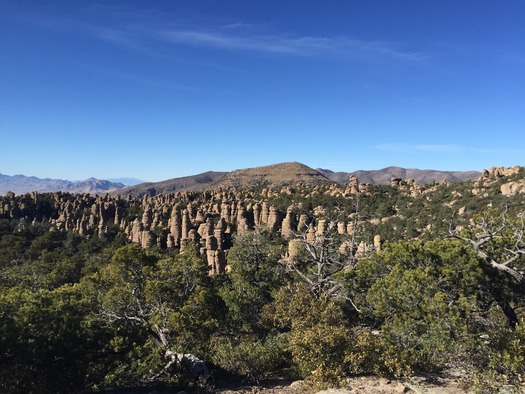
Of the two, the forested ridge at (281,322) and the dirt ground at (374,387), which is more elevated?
the forested ridge at (281,322)

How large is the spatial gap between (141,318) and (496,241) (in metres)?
15.7

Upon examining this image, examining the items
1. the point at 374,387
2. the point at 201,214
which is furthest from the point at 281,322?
the point at 201,214

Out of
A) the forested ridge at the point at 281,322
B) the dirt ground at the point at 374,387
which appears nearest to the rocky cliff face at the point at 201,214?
the forested ridge at the point at 281,322

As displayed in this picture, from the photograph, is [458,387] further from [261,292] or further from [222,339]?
[261,292]

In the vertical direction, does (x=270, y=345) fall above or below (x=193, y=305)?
below

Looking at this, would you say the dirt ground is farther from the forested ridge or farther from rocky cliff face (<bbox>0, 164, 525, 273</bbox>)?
rocky cliff face (<bbox>0, 164, 525, 273</bbox>)

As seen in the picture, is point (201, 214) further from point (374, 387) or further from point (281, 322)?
point (374, 387)

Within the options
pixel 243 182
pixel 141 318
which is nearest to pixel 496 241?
pixel 141 318

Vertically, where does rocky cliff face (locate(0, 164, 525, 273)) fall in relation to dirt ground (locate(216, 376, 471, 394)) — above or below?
above

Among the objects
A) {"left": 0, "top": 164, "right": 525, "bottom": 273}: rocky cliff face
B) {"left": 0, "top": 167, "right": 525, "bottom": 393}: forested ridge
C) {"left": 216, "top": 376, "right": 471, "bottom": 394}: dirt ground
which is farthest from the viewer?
{"left": 0, "top": 164, "right": 525, "bottom": 273}: rocky cliff face

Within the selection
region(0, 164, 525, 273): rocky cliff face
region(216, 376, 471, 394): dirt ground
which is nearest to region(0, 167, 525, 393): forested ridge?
region(216, 376, 471, 394): dirt ground

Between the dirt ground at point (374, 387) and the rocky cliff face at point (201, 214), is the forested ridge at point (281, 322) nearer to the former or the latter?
the dirt ground at point (374, 387)

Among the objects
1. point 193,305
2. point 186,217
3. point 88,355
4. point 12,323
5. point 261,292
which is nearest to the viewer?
point 12,323

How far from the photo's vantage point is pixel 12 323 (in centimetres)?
1255
